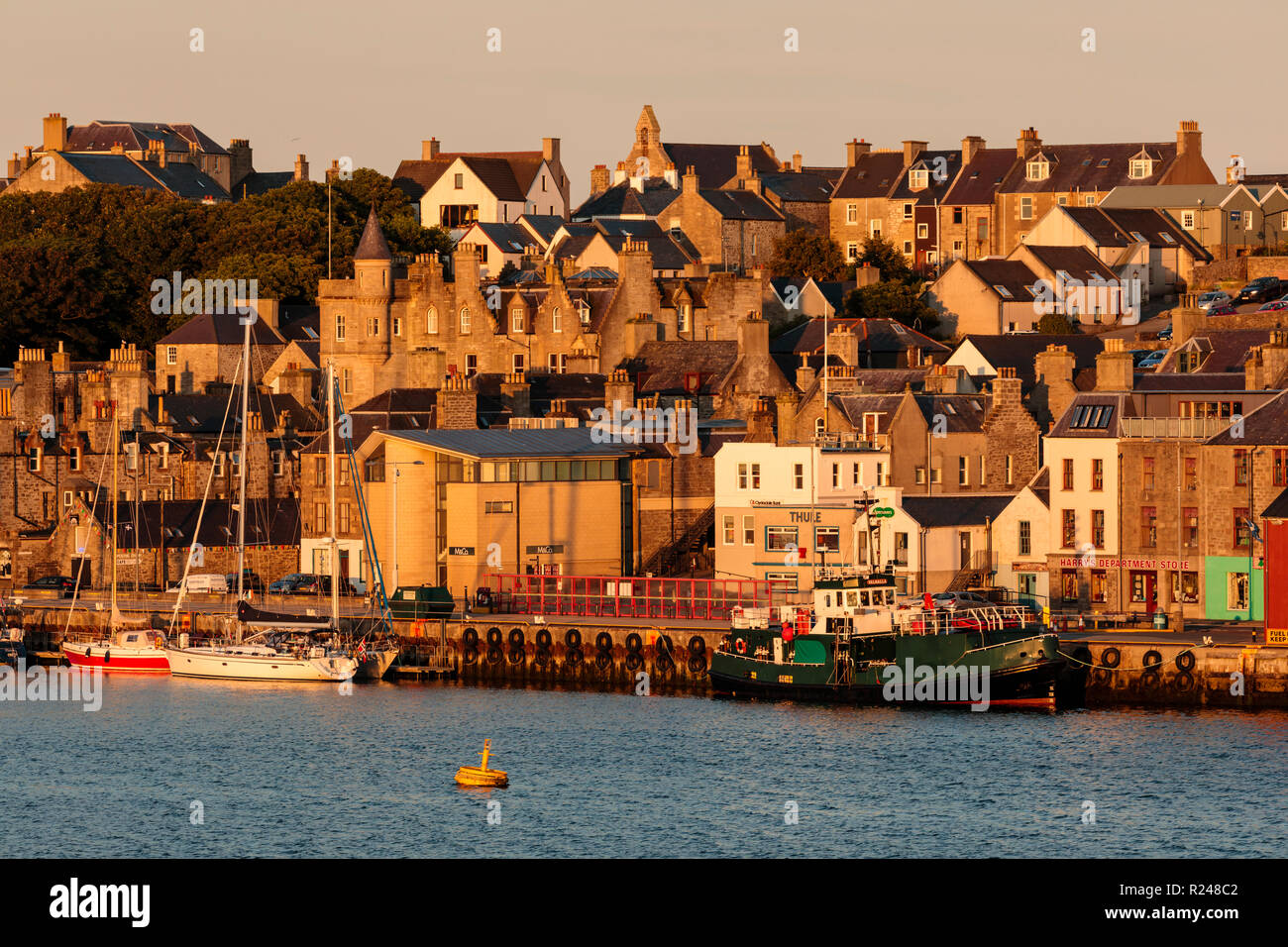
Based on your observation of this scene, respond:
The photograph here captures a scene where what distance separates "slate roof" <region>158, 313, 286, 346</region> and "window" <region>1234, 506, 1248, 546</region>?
5620 centimetres

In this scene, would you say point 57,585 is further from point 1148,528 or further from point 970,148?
point 970,148

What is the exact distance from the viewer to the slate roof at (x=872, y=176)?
146 m

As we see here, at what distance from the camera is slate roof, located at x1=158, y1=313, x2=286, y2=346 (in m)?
114

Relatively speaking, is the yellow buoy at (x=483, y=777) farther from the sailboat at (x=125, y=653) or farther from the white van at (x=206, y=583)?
the white van at (x=206, y=583)

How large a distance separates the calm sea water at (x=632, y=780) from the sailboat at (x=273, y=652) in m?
4.06

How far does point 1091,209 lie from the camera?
126 m

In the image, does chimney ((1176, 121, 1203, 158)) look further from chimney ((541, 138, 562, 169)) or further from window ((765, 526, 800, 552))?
window ((765, 526, 800, 552))

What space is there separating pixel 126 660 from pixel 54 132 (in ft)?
308

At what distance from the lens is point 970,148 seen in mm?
143125

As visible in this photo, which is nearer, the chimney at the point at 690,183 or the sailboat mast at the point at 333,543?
the sailboat mast at the point at 333,543

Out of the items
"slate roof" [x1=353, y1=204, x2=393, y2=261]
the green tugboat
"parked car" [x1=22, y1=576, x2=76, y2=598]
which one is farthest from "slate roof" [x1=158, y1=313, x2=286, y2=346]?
the green tugboat

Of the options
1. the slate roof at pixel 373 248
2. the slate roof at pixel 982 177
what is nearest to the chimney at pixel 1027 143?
the slate roof at pixel 982 177
